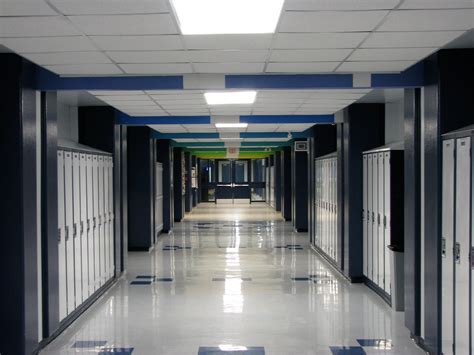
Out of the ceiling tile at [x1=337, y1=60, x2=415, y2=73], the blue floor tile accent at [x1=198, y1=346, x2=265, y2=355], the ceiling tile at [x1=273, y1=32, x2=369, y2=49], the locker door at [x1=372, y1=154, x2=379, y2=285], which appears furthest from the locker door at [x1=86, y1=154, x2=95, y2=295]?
the locker door at [x1=372, y1=154, x2=379, y2=285]

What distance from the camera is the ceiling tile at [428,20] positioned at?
3551mm

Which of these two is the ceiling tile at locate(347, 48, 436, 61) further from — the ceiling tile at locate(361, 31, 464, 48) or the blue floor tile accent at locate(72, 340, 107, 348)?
the blue floor tile accent at locate(72, 340, 107, 348)

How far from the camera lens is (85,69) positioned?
5.31 m

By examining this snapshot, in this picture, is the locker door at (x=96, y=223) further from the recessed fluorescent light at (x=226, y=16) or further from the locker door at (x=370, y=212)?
the recessed fluorescent light at (x=226, y=16)

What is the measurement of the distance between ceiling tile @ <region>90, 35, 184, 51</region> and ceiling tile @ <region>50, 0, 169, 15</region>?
62 centimetres

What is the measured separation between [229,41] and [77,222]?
369cm

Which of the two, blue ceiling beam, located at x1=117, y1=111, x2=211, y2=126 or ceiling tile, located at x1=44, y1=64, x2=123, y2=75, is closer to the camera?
ceiling tile, located at x1=44, y1=64, x2=123, y2=75

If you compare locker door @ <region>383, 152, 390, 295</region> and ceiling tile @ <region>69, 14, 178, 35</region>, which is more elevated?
ceiling tile @ <region>69, 14, 178, 35</region>

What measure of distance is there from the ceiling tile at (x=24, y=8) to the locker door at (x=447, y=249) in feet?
11.2

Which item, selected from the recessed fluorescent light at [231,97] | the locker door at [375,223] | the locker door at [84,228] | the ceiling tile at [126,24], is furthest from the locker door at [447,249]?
the locker door at [84,228]

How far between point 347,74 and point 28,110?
3.20 m

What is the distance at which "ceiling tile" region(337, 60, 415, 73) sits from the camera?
5184 millimetres

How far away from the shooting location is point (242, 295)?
805cm

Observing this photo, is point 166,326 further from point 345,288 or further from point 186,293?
point 345,288
